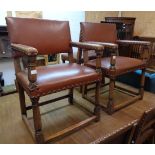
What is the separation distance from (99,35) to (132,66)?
0.52m

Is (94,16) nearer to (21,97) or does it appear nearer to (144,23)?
(144,23)

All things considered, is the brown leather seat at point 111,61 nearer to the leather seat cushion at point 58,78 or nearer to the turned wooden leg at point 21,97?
the leather seat cushion at point 58,78

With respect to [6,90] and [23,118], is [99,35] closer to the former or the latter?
[23,118]

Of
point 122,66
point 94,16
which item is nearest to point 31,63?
point 122,66

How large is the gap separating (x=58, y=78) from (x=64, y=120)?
50cm

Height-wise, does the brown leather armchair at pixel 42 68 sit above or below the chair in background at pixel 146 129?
above

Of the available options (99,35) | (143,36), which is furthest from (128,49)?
(99,35)

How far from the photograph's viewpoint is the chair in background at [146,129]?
970 millimetres

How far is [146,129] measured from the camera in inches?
45.1

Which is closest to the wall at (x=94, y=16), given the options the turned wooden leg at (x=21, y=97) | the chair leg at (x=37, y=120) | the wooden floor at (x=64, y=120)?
the wooden floor at (x=64, y=120)

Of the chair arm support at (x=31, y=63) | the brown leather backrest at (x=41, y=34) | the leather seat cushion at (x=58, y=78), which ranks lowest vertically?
the leather seat cushion at (x=58, y=78)

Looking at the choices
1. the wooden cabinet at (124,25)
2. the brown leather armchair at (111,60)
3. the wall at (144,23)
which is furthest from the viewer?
the wall at (144,23)

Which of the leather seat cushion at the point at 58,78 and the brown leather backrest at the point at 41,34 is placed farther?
the brown leather backrest at the point at 41,34

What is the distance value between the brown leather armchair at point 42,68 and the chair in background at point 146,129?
1.28ft
